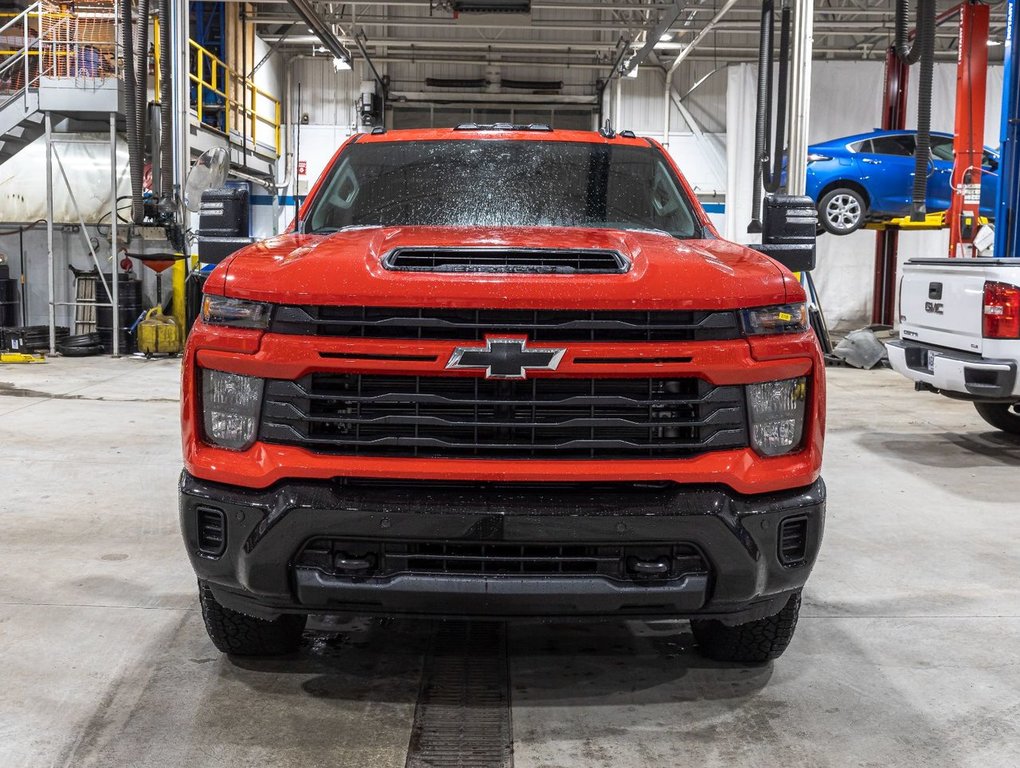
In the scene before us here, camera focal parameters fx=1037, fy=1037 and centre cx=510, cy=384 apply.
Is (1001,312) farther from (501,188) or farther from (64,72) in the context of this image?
(64,72)

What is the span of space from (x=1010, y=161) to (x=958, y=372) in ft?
12.2

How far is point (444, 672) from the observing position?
319 cm

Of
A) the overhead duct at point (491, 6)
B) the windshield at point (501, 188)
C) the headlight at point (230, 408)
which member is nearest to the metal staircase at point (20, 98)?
the overhead duct at point (491, 6)

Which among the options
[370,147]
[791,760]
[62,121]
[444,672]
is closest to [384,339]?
[444,672]

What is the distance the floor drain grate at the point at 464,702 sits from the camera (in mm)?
2643

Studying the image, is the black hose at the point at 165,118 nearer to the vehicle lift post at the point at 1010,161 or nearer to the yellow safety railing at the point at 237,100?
the yellow safety railing at the point at 237,100

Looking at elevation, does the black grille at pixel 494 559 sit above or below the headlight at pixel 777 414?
below

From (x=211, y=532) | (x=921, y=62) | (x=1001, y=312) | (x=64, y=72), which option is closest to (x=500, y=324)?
(x=211, y=532)

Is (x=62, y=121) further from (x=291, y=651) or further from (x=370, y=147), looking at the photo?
(x=291, y=651)

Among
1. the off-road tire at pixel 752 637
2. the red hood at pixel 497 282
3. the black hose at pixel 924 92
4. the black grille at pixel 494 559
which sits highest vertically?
the black hose at pixel 924 92

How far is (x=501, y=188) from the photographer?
3811mm

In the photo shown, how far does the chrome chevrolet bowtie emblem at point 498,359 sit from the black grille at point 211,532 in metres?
0.72

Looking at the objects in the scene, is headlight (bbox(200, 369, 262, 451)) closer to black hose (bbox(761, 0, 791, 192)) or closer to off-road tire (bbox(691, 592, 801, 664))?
off-road tire (bbox(691, 592, 801, 664))

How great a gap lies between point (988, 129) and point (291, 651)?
871 inches
